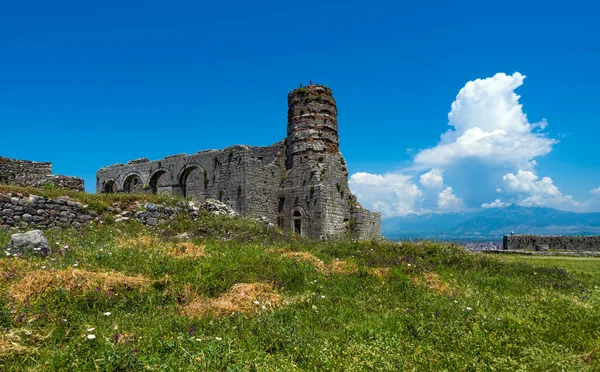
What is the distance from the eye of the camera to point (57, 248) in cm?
902

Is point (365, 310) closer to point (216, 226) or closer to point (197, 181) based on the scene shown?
point (216, 226)

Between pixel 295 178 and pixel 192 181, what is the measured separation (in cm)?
771

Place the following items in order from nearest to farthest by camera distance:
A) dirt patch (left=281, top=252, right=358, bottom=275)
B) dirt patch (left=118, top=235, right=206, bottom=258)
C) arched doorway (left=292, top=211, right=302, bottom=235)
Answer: dirt patch (left=281, top=252, right=358, bottom=275), dirt patch (left=118, top=235, right=206, bottom=258), arched doorway (left=292, top=211, right=302, bottom=235)

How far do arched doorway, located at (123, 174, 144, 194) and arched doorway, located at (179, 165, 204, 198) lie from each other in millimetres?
5213

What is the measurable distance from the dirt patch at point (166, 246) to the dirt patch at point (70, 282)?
2469 millimetres

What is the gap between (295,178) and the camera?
25.6m

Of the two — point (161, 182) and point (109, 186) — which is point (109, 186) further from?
point (161, 182)

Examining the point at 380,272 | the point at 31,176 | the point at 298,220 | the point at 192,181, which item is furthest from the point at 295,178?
the point at 380,272

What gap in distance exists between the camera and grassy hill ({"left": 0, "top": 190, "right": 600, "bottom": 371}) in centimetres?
450

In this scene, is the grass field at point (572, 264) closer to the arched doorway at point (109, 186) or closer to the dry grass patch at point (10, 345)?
the dry grass patch at point (10, 345)

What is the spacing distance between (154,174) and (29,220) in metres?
17.1

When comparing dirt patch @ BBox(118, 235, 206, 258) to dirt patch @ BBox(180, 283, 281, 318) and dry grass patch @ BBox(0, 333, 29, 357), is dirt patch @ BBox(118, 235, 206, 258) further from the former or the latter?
dry grass patch @ BBox(0, 333, 29, 357)

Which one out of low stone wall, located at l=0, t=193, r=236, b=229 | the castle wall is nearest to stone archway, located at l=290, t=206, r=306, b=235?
the castle wall

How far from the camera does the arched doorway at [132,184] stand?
31.0 metres
